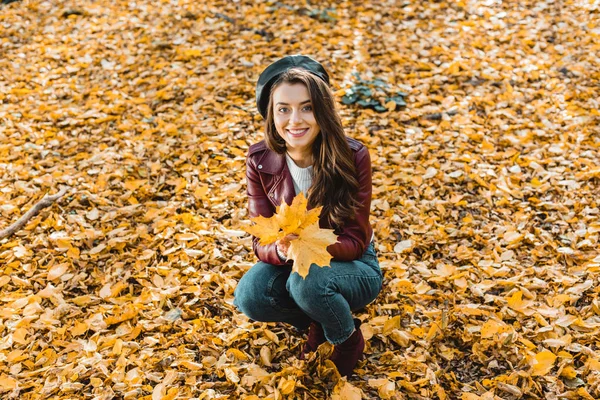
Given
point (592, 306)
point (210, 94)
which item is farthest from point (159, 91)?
point (592, 306)

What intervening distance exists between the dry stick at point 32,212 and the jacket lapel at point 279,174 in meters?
1.65

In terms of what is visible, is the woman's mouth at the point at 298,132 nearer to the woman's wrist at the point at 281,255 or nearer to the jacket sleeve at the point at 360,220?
the jacket sleeve at the point at 360,220

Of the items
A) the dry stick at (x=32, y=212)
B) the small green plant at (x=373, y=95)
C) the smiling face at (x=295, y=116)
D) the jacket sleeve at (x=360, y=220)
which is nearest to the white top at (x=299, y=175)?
the smiling face at (x=295, y=116)

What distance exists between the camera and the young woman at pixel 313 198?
213 centimetres

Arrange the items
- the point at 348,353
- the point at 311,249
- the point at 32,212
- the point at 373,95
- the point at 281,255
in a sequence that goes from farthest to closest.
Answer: the point at 373,95 < the point at 32,212 < the point at 348,353 < the point at 281,255 < the point at 311,249

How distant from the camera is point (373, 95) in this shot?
425cm

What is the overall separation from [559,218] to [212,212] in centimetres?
205

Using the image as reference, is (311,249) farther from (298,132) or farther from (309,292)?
(298,132)

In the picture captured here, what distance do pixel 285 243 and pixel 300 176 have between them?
371 mm

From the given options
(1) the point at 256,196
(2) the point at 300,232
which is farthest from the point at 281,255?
(1) the point at 256,196

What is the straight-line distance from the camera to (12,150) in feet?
12.5

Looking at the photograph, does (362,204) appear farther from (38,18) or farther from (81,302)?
(38,18)

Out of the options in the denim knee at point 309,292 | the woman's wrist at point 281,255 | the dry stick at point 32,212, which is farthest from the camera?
the dry stick at point 32,212

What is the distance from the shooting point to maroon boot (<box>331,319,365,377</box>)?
2303 millimetres
